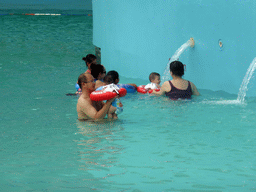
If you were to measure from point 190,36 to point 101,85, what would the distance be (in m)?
2.71

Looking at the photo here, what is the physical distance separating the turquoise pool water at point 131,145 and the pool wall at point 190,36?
2.04 feet

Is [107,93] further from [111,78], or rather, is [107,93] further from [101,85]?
[101,85]

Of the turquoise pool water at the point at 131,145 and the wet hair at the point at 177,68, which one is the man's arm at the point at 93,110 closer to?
the turquoise pool water at the point at 131,145

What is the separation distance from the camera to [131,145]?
5.75 m

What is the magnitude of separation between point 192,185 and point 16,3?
44.1 metres

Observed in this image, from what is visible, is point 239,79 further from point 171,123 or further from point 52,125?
point 52,125

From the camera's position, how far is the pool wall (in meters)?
8.74

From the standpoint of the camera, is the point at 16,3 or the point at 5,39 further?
the point at 16,3

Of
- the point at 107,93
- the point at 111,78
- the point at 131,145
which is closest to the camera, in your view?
the point at 131,145

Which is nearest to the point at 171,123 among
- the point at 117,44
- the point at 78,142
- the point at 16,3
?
the point at 78,142

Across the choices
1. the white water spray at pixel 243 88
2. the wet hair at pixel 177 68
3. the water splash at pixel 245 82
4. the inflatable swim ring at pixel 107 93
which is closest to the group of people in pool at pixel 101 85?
the wet hair at pixel 177 68

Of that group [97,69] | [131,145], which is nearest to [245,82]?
[97,69]

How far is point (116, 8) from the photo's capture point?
41.7ft

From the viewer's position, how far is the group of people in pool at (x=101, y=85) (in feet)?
21.3
